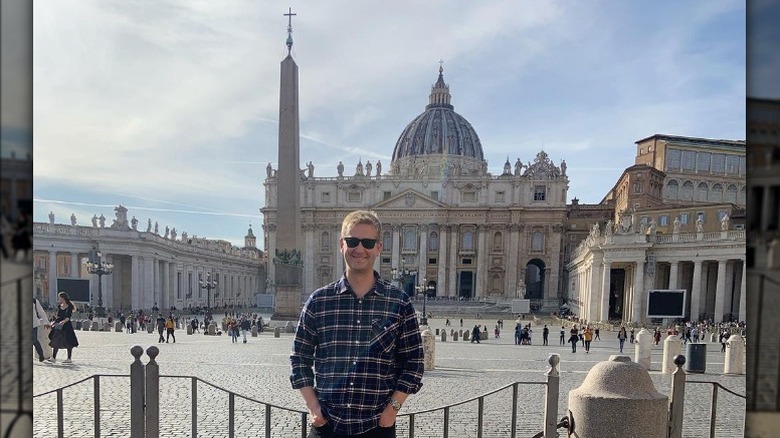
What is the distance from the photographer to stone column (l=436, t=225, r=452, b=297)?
65.2 metres

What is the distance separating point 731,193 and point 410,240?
124ft

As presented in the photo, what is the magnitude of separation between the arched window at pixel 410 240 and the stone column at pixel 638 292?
3453 cm

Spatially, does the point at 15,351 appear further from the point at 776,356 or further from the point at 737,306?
the point at 737,306

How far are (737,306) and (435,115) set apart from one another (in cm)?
6988

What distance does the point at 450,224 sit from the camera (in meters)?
66.5

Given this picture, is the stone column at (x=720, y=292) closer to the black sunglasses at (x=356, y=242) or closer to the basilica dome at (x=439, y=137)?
the black sunglasses at (x=356, y=242)

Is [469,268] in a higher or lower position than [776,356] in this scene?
lower

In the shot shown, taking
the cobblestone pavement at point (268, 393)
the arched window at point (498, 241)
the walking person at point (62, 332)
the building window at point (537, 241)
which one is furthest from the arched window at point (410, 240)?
the walking person at point (62, 332)

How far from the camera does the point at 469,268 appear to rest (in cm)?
6638

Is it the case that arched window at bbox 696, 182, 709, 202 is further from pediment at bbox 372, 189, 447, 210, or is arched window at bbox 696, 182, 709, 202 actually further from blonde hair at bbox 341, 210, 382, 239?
blonde hair at bbox 341, 210, 382, 239

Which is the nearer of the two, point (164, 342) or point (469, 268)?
point (164, 342)

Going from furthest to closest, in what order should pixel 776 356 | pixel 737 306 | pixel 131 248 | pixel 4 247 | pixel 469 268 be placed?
pixel 469 268
pixel 131 248
pixel 737 306
pixel 4 247
pixel 776 356

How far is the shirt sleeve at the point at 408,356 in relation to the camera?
8.98 feet

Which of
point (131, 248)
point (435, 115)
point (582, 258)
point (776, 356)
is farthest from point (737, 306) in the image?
point (435, 115)
